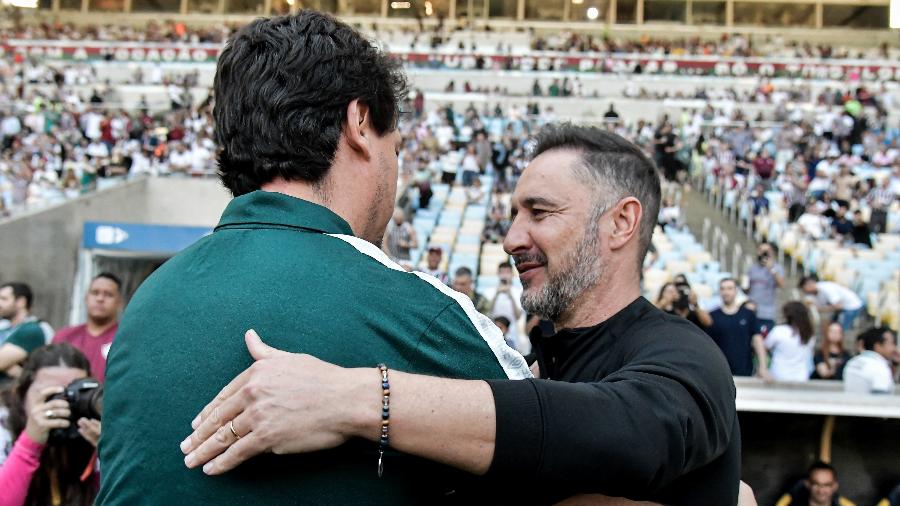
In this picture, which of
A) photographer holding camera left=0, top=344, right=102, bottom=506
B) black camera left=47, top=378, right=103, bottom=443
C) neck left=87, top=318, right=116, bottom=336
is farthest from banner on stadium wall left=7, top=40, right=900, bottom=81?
black camera left=47, top=378, right=103, bottom=443

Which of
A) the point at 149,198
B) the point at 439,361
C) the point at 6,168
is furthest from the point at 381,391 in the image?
the point at 6,168

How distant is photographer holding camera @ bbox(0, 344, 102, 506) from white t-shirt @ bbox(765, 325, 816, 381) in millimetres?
5398

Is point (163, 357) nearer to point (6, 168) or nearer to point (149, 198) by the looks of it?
point (149, 198)

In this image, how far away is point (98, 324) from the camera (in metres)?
4.70

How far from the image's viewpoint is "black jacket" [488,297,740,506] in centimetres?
112

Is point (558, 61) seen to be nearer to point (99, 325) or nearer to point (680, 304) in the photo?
point (680, 304)

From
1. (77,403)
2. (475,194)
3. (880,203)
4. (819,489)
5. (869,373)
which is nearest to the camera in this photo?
(77,403)

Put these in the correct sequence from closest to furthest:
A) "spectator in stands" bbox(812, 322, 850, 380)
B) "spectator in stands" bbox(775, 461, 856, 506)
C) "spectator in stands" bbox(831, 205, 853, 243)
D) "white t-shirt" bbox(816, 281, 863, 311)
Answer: "spectator in stands" bbox(775, 461, 856, 506)
"spectator in stands" bbox(812, 322, 850, 380)
"white t-shirt" bbox(816, 281, 863, 311)
"spectator in stands" bbox(831, 205, 853, 243)

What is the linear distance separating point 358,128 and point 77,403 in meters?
1.61

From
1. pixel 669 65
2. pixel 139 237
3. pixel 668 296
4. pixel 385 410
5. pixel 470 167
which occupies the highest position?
pixel 669 65

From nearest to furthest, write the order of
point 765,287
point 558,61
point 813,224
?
point 765,287
point 813,224
point 558,61

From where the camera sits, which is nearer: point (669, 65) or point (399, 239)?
point (399, 239)

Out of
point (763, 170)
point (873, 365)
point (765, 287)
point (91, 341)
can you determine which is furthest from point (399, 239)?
point (763, 170)

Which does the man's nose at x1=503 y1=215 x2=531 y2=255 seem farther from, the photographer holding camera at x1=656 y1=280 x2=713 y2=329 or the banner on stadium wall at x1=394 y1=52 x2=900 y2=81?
the banner on stadium wall at x1=394 y1=52 x2=900 y2=81
